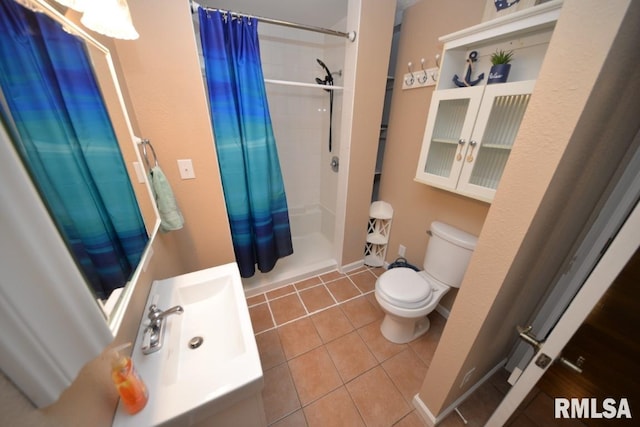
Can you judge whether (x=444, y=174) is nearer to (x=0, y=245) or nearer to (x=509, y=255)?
(x=509, y=255)

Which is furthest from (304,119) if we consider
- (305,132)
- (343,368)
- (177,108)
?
(343,368)

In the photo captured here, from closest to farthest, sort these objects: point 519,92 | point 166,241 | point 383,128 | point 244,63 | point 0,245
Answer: point 0,245 < point 519,92 < point 166,241 < point 244,63 < point 383,128

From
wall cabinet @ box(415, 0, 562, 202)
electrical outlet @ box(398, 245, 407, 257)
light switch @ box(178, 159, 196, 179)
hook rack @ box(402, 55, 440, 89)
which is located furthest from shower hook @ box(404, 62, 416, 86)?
light switch @ box(178, 159, 196, 179)

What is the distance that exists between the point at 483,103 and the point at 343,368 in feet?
5.82

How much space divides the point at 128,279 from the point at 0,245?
1.77ft

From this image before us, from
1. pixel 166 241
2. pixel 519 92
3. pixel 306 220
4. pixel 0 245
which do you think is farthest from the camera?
pixel 306 220

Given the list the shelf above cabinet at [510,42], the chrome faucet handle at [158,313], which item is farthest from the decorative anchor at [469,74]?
the chrome faucet handle at [158,313]

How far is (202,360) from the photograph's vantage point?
2.67ft

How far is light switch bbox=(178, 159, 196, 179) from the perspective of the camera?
4.06 ft

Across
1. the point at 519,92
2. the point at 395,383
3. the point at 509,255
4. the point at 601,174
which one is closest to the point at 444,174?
the point at 519,92

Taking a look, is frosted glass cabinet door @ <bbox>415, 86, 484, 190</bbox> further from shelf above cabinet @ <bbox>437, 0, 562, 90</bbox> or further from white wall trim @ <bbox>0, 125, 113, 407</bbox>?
white wall trim @ <bbox>0, 125, 113, 407</bbox>

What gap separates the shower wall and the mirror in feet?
5.01

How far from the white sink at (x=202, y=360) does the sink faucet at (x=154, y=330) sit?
0.02 m

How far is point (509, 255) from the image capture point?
69cm
